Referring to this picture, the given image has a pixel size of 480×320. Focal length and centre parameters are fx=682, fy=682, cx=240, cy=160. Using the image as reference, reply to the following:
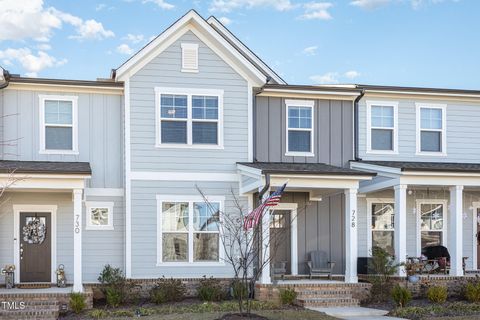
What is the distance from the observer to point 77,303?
16.4 meters

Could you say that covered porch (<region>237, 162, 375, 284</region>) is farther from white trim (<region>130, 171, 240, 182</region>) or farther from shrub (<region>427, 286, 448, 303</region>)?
shrub (<region>427, 286, 448, 303</region>)

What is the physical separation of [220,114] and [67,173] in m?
4.69

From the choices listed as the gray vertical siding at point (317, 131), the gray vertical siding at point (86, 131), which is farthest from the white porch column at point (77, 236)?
the gray vertical siding at point (317, 131)

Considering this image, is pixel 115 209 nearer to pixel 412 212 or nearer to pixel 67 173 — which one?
pixel 67 173

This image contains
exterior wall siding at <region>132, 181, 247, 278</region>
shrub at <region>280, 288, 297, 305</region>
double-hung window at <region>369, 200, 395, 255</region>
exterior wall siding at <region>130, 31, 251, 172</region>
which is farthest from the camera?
double-hung window at <region>369, 200, 395, 255</region>

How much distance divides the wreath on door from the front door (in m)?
6.61

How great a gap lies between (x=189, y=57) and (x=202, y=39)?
63cm

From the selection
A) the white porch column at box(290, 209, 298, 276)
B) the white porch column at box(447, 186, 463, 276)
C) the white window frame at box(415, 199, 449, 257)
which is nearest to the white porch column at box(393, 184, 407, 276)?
the white porch column at box(447, 186, 463, 276)

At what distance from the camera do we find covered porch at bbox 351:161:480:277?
63.4ft

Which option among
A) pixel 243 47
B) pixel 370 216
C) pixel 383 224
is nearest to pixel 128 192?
pixel 243 47

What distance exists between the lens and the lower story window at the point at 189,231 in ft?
62.8

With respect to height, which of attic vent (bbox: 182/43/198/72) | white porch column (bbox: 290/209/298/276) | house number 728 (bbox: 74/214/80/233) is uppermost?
attic vent (bbox: 182/43/198/72)

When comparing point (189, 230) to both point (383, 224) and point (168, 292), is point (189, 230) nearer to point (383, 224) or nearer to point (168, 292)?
point (168, 292)

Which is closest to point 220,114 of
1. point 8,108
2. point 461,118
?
point 8,108
